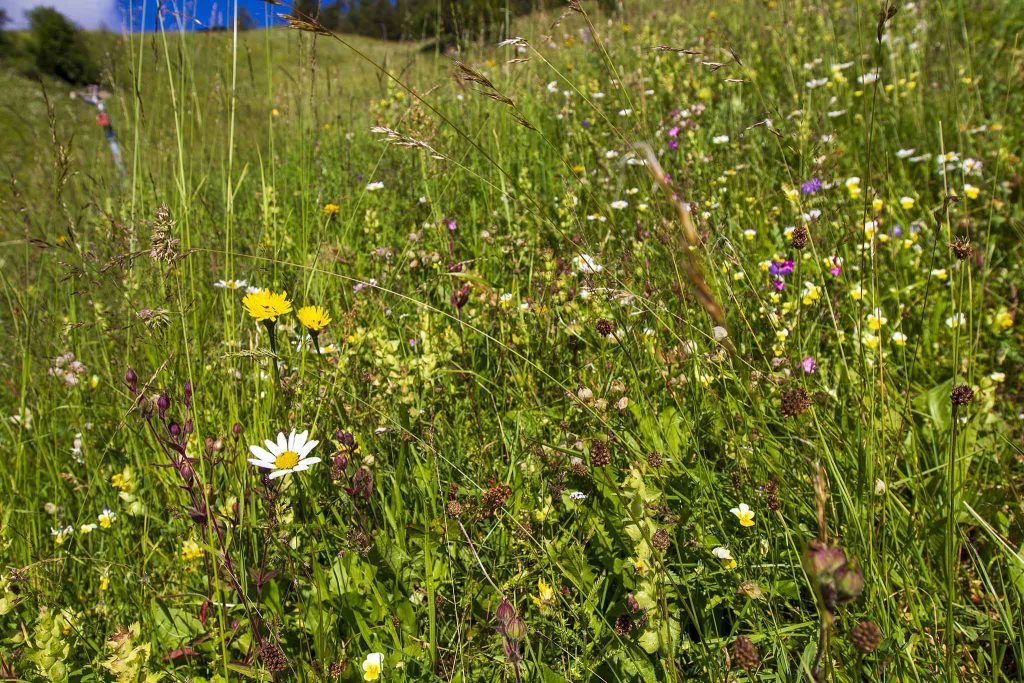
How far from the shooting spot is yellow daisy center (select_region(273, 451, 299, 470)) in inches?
47.7

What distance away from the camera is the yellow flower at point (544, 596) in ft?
3.72

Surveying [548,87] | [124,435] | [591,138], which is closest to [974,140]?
[591,138]

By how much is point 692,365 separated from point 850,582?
1.04m

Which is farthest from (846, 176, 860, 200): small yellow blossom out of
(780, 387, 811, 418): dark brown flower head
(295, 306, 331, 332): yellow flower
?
(295, 306, 331, 332): yellow flower

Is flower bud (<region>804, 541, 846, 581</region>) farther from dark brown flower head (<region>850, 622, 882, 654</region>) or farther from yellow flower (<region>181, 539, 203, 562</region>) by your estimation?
yellow flower (<region>181, 539, 203, 562</region>)

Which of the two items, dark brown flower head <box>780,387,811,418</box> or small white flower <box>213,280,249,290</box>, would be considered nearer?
dark brown flower head <box>780,387,811,418</box>

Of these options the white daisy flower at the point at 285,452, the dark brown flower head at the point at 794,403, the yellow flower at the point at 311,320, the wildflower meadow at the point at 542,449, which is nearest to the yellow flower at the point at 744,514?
the wildflower meadow at the point at 542,449

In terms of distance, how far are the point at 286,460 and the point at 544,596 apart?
0.53 m

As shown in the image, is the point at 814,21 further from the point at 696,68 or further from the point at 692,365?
the point at 692,365

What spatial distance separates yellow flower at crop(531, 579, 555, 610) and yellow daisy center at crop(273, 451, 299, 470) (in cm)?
50

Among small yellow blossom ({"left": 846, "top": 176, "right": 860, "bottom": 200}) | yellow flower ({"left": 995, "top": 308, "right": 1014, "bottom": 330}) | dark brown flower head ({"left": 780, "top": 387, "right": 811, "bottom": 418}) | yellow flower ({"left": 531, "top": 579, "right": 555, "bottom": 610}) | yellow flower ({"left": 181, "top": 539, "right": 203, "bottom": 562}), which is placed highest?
small yellow blossom ({"left": 846, "top": 176, "right": 860, "bottom": 200})

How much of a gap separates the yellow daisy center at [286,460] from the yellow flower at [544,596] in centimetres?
50

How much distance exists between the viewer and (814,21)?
190 inches

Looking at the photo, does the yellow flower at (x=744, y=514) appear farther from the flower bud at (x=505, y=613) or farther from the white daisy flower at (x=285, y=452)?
the white daisy flower at (x=285, y=452)
